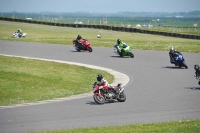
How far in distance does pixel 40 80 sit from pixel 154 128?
13.2 meters

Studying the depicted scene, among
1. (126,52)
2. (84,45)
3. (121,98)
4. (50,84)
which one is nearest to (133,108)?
(121,98)

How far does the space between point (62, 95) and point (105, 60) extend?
1497 cm

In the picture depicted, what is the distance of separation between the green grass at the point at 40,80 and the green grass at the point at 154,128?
7.46m

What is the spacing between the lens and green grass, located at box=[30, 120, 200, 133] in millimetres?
14062

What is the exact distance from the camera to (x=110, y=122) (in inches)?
645

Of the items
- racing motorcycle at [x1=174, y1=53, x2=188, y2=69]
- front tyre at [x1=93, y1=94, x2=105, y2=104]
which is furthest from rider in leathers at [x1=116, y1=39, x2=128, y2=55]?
front tyre at [x1=93, y1=94, x2=105, y2=104]

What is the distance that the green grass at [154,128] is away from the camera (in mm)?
14062

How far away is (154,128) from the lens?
1461 centimetres

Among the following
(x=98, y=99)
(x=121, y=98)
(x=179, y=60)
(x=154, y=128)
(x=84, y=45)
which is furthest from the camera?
(x=84, y=45)

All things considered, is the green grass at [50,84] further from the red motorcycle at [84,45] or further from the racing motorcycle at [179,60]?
the red motorcycle at [84,45]

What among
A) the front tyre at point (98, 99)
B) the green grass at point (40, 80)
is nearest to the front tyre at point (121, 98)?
the front tyre at point (98, 99)

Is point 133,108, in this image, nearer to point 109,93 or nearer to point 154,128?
point 109,93

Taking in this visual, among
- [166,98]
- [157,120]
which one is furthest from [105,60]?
[157,120]

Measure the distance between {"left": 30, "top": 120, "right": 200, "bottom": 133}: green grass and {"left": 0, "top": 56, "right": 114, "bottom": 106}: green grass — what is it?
746 cm
